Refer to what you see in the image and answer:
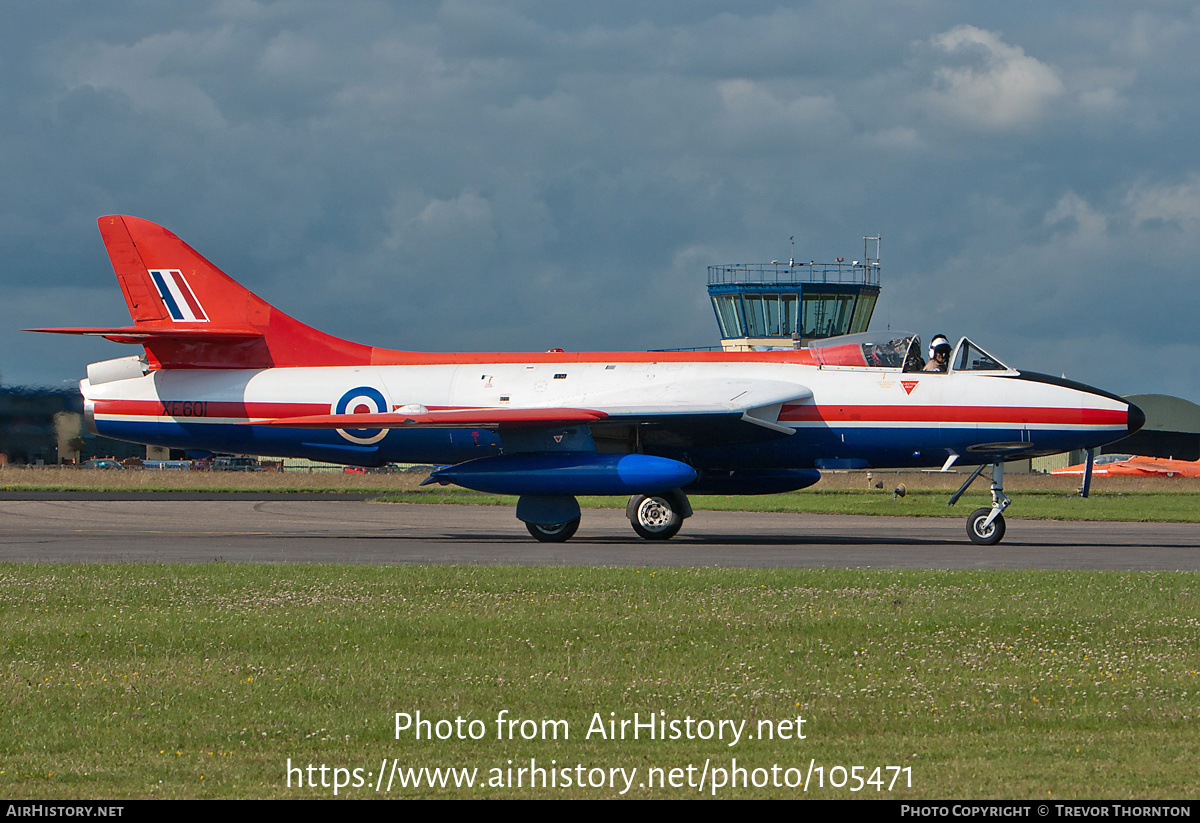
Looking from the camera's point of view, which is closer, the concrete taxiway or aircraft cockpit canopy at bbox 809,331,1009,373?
the concrete taxiway

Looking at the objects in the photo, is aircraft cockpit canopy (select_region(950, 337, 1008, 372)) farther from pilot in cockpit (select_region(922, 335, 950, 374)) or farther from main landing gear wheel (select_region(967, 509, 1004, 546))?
main landing gear wheel (select_region(967, 509, 1004, 546))

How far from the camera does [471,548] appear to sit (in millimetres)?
18281

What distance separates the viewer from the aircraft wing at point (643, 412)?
18.9 m

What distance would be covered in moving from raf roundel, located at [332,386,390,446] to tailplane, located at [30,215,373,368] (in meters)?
0.96

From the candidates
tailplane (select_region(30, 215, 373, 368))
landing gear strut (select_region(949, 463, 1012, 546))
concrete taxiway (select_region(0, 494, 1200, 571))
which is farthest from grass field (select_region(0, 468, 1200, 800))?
tailplane (select_region(30, 215, 373, 368))

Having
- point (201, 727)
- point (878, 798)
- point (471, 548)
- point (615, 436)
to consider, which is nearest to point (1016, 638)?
point (878, 798)

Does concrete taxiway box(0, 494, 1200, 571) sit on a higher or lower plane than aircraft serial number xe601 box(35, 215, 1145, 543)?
lower

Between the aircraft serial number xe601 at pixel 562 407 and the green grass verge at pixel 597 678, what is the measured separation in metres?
6.82

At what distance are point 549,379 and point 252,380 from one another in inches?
220

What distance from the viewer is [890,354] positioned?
19.8m

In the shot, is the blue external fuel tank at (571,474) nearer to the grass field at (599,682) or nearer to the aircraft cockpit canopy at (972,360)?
the aircraft cockpit canopy at (972,360)

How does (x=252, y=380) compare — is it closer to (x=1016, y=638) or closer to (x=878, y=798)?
(x=1016, y=638)

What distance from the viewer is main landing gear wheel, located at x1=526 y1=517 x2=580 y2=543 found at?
779 inches

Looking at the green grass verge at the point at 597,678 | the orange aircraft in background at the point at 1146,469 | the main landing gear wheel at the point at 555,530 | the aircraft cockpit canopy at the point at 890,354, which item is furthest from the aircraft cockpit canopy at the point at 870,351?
the orange aircraft in background at the point at 1146,469
